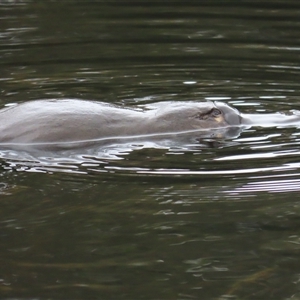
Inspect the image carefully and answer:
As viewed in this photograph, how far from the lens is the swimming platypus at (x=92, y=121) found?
5.61 m

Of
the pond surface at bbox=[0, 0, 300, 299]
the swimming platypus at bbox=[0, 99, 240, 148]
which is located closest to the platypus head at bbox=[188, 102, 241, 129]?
the swimming platypus at bbox=[0, 99, 240, 148]

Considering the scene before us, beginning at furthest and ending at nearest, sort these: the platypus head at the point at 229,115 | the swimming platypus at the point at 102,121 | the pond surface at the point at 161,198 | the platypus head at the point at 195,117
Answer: the platypus head at the point at 229,115 < the platypus head at the point at 195,117 < the swimming platypus at the point at 102,121 < the pond surface at the point at 161,198

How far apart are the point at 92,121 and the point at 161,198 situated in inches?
56.0

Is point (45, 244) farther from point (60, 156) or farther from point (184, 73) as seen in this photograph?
point (184, 73)

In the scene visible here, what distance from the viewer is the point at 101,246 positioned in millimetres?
3871

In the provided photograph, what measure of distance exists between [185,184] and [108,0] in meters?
8.02

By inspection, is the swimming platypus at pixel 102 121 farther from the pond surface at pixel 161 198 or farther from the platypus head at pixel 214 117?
the pond surface at pixel 161 198

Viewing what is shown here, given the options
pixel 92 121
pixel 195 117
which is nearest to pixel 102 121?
pixel 92 121

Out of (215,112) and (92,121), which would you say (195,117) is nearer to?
(215,112)

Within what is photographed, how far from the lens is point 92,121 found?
576 centimetres

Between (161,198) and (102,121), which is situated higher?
(102,121)

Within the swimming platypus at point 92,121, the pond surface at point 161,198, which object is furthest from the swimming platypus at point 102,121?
the pond surface at point 161,198

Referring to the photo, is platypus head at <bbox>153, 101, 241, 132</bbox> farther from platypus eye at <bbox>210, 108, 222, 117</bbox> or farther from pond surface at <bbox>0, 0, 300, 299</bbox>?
pond surface at <bbox>0, 0, 300, 299</bbox>

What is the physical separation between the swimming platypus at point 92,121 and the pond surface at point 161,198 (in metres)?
0.26
